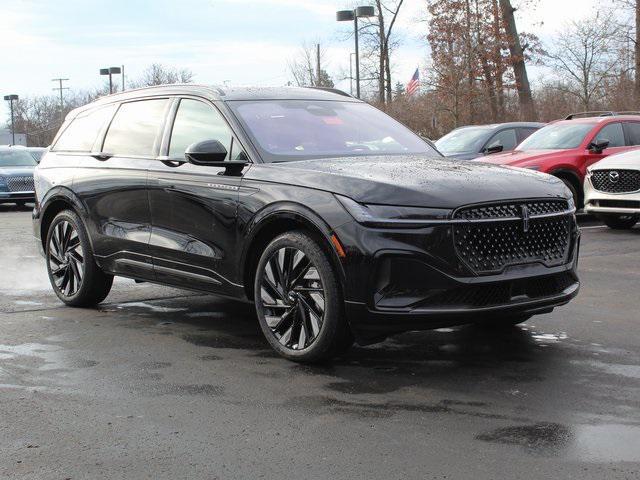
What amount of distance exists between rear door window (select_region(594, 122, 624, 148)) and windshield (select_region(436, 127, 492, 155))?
238cm

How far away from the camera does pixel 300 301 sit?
5340 mm

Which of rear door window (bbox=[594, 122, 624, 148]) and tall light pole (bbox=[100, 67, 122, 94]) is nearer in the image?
rear door window (bbox=[594, 122, 624, 148])

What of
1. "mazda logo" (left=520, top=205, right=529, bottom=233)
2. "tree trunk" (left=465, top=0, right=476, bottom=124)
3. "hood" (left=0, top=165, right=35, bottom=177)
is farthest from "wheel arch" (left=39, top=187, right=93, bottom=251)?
"tree trunk" (left=465, top=0, right=476, bottom=124)

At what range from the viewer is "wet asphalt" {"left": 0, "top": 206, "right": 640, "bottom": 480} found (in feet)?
12.6

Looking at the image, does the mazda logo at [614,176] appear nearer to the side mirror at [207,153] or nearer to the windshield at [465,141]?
the windshield at [465,141]

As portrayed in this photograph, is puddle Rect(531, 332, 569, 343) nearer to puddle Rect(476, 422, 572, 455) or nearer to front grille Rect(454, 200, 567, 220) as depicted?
front grille Rect(454, 200, 567, 220)

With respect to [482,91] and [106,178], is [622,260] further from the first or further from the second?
[482,91]

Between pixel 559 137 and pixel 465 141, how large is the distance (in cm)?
225

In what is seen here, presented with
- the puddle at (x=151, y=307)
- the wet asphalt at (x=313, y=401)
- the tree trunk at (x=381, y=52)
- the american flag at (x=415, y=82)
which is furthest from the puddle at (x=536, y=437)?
the tree trunk at (x=381, y=52)

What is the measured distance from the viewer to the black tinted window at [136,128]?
269 inches

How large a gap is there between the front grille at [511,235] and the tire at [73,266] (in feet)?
11.7

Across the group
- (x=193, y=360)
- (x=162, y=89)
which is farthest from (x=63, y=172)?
(x=193, y=360)

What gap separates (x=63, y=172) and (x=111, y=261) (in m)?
1.10

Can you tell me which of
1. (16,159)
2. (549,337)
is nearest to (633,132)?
(549,337)
